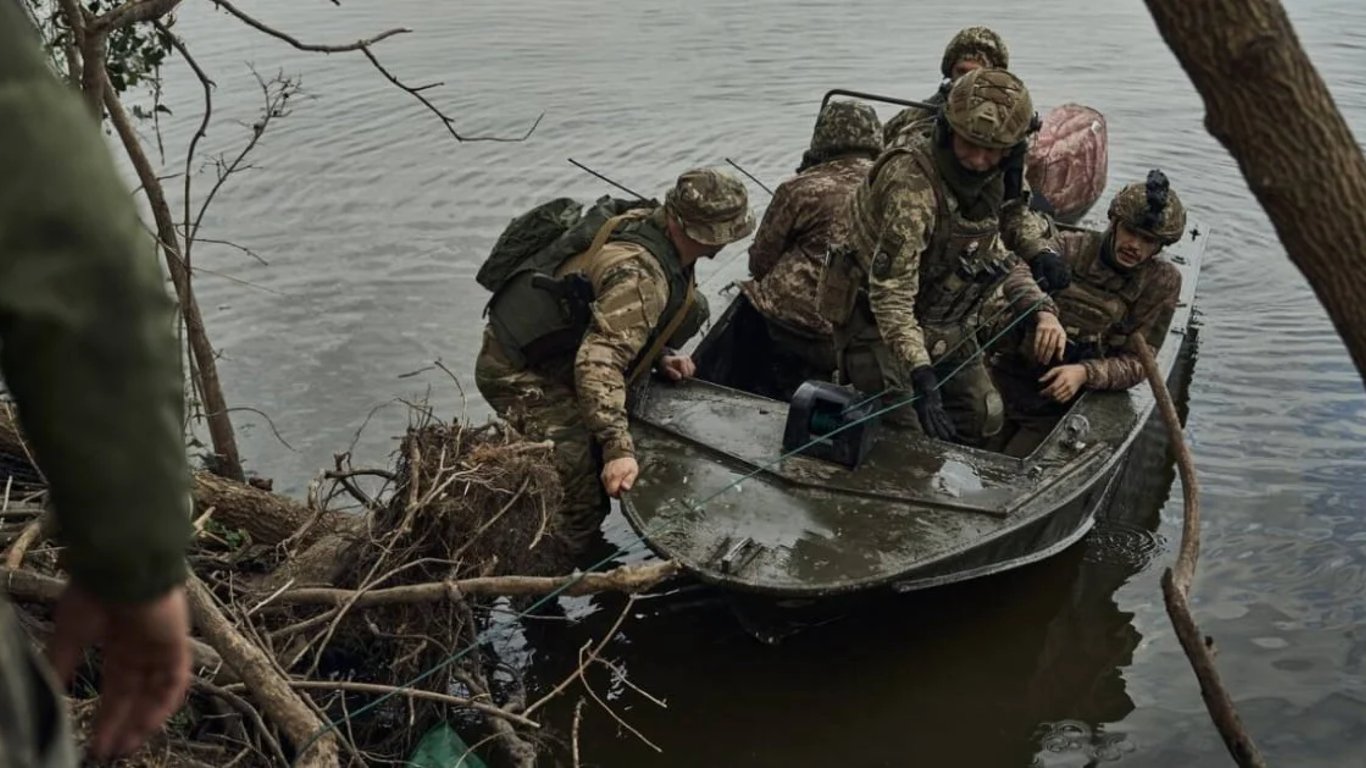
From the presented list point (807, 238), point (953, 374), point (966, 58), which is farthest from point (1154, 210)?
point (966, 58)

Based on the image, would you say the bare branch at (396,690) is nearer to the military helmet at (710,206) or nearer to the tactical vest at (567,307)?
the tactical vest at (567,307)

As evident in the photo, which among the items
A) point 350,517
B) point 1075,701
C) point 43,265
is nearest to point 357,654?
point 350,517

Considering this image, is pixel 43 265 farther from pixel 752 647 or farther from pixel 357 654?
pixel 752 647

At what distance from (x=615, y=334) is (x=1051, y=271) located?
2466 millimetres

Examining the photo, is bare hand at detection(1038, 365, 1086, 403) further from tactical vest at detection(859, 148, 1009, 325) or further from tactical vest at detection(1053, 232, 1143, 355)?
tactical vest at detection(859, 148, 1009, 325)

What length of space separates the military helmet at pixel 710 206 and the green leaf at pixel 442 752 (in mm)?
2387

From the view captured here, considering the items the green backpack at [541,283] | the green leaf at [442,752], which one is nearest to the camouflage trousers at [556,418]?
the green backpack at [541,283]

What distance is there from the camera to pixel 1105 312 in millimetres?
6867

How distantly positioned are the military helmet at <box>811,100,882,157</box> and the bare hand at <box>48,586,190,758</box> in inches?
254

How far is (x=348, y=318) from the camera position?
10156mm

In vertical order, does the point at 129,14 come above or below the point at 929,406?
above

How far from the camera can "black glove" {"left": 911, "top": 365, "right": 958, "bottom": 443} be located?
5840 millimetres

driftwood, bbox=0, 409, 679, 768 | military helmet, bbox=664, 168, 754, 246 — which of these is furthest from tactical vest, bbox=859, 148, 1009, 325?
driftwood, bbox=0, 409, 679, 768

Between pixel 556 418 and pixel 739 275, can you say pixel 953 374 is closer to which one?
pixel 556 418
